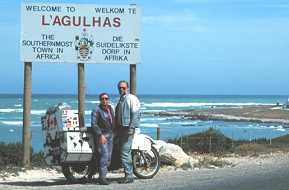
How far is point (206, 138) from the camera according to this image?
2455cm

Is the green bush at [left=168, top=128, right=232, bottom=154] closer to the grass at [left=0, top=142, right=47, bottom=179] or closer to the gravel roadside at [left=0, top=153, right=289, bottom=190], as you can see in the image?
the gravel roadside at [left=0, top=153, right=289, bottom=190]

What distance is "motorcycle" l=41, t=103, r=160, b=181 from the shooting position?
1273 cm

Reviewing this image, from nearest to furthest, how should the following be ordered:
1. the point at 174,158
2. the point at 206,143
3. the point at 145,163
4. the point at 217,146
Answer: the point at 145,163
the point at 174,158
the point at 217,146
the point at 206,143

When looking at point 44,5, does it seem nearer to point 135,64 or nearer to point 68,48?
point 68,48

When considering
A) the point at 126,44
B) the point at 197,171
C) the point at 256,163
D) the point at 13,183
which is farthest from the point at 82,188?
the point at 256,163

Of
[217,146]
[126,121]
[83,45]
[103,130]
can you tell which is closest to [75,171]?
[103,130]

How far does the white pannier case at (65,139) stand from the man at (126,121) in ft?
1.99

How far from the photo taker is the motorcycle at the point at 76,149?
12727 mm

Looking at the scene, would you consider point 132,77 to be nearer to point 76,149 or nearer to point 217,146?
point 76,149

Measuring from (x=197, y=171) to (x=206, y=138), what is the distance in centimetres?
907

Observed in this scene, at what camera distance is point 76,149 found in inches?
497

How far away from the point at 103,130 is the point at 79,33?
12.9 ft

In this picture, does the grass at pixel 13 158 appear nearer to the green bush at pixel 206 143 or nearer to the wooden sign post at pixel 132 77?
the wooden sign post at pixel 132 77

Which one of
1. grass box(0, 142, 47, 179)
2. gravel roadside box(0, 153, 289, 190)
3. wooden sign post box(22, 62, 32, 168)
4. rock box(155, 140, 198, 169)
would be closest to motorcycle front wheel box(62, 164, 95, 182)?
gravel roadside box(0, 153, 289, 190)
